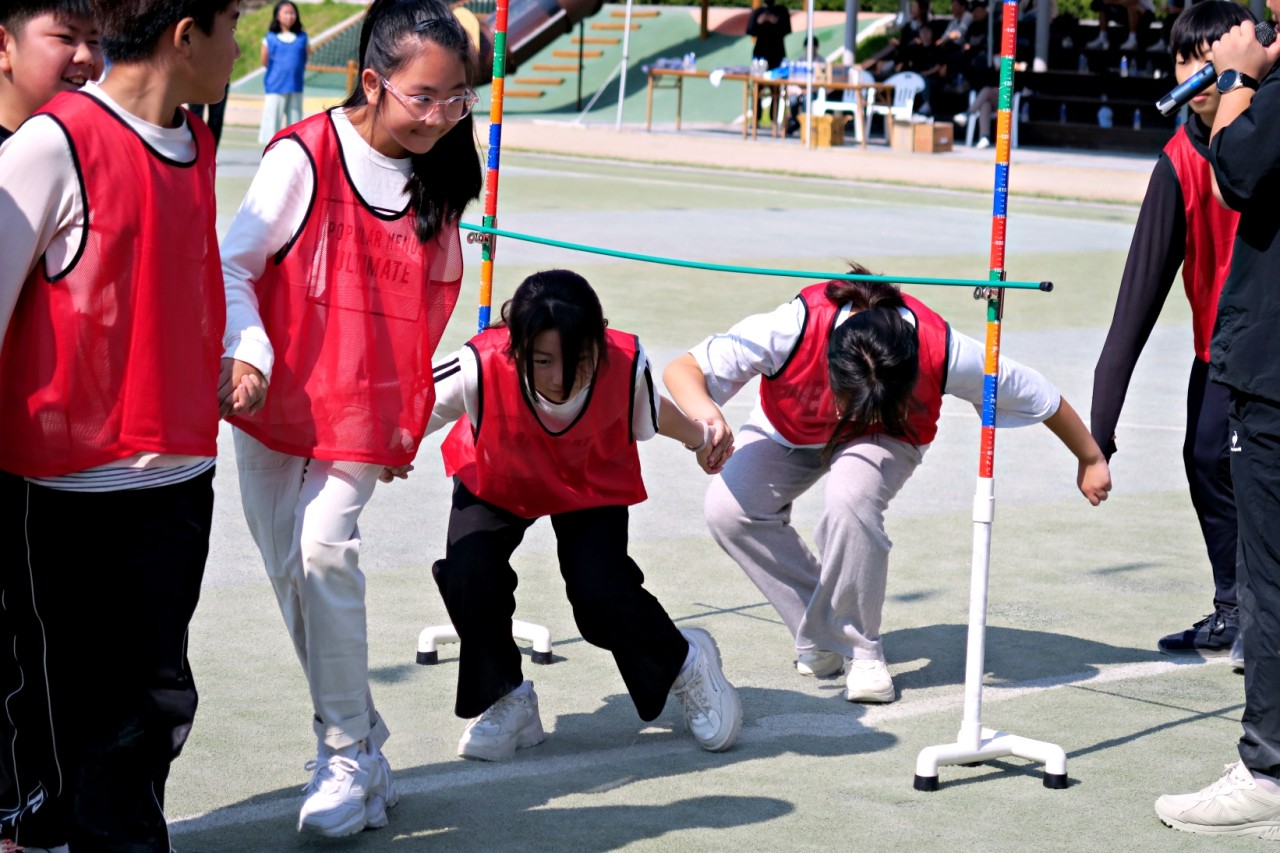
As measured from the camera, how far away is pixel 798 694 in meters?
4.74

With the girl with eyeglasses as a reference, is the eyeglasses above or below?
A: above

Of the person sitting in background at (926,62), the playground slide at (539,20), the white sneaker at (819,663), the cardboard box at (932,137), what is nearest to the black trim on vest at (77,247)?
the white sneaker at (819,663)

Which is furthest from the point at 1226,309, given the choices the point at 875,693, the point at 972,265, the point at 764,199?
the point at 764,199

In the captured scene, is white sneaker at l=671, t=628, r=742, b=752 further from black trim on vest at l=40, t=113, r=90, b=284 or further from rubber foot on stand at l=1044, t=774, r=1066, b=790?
black trim on vest at l=40, t=113, r=90, b=284

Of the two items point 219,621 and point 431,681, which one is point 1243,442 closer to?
point 431,681

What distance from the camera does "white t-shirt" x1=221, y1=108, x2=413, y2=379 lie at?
11.5ft

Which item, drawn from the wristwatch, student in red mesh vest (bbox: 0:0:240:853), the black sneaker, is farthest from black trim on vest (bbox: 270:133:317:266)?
the black sneaker

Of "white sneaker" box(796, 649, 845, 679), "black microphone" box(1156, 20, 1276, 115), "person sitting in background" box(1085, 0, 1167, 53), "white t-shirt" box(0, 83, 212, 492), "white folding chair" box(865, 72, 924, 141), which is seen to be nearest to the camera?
"white t-shirt" box(0, 83, 212, 492)

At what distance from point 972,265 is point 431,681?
32.1 ft

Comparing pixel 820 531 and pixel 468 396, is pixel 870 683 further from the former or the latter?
pixel 468 396

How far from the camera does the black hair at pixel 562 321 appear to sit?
402 cm

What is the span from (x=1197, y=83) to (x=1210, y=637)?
188 cm

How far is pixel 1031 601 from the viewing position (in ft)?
18.5

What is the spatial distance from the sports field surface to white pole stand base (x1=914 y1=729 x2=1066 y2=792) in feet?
0.13
